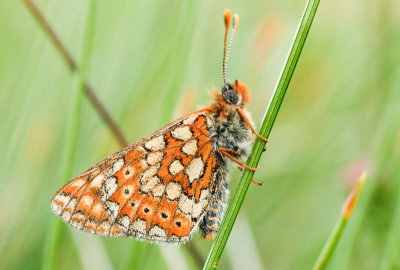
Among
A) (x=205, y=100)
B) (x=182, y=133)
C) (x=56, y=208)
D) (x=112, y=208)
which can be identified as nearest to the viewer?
(x=56, y=208)

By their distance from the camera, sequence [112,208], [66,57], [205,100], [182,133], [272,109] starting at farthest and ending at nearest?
1. [205,100]
2. [66,57]
3. [182,133]
4. [112,208]
5. [272,109]

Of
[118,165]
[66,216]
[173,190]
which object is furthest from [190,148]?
[66,216]

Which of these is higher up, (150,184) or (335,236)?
(150,184)

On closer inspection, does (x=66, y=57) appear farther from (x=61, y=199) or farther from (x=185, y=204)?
(x=185, y=204)

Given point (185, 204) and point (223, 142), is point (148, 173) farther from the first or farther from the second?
point (223, 142)

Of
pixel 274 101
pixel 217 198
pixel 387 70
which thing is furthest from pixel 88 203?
pixel 387 70

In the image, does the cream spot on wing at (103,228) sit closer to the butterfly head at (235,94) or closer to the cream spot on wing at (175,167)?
the cream spot on wing at (175,167)

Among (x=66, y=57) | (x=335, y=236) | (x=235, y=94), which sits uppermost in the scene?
(x=66, y=57)

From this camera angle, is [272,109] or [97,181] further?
[97,181]

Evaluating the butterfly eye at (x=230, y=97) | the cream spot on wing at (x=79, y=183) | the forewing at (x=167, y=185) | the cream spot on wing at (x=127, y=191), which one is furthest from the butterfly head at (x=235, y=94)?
the cream spot on wing at (x=79, y=183)
